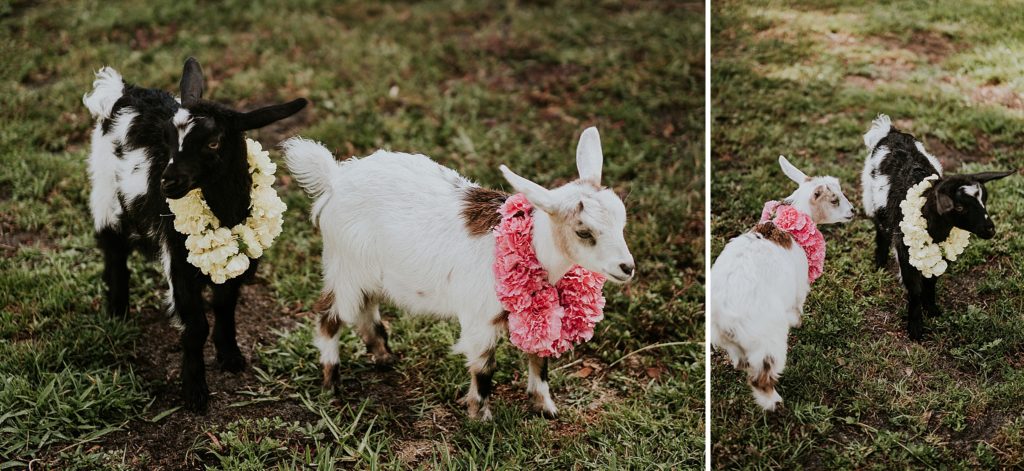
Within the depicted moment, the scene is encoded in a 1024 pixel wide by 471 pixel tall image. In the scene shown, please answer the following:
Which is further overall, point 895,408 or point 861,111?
point 861,111

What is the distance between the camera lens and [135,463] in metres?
4.00

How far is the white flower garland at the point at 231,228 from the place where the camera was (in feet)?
12.6

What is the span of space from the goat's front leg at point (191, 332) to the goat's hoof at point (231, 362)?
209 millimetres

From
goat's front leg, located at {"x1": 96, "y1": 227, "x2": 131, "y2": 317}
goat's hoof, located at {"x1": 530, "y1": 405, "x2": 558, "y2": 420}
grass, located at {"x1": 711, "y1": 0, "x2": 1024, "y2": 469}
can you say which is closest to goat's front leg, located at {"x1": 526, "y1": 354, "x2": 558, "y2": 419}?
goat's hoof, located at {"x1": 530, "y1": 405, "x2": 558, "y2": 420}

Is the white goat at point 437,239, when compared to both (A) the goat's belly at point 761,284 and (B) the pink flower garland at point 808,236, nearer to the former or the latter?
(A) the goat's belly at point 761,284

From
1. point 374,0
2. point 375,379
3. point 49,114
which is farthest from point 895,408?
point 374,0

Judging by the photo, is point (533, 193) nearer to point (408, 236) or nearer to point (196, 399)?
point (408, 236)

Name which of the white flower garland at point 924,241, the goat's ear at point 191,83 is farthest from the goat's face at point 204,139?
the white flower garland at point 924,241

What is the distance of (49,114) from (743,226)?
18.2 feet

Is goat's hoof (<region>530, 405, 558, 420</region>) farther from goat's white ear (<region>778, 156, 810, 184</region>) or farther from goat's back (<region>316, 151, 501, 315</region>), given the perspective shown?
goat's white ear (<region>778, 156, 810, 184</region>)

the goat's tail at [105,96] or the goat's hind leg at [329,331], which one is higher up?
the goat's tail at [105,96]

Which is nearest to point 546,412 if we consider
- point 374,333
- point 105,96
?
point 374,333

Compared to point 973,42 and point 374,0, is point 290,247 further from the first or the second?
point 374,0

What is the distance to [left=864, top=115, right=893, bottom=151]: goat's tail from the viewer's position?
Result: 3838 millimetres
